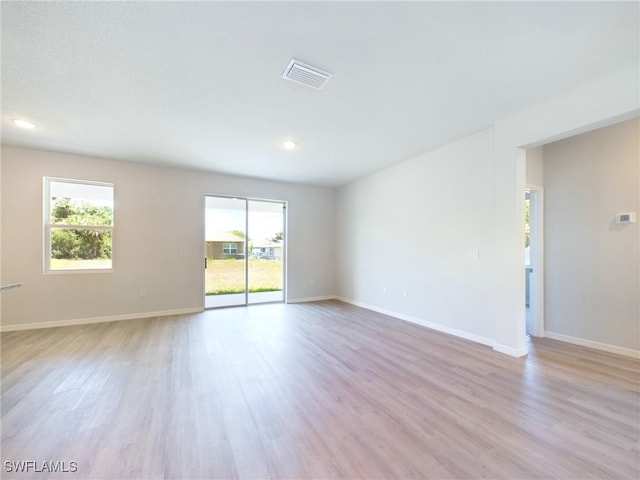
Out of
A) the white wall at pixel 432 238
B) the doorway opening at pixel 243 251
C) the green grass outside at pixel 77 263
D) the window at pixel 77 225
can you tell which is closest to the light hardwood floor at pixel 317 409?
the white wall at pixel 432 238

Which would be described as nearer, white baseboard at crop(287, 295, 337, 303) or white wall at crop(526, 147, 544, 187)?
white wall at crop(526, 147, 544, 187)

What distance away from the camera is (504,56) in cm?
201

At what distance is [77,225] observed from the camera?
425 centimetres

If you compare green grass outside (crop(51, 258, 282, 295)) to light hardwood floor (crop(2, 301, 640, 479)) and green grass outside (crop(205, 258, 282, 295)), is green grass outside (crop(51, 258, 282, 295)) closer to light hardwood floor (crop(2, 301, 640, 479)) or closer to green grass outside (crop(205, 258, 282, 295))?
green grass outside (crop(205, 258, 282, 295))

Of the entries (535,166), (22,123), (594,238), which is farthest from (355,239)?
(22,123)

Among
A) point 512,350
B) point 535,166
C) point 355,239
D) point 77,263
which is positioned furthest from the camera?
point 355,239

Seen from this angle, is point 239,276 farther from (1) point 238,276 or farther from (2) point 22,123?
(2) point 22,123

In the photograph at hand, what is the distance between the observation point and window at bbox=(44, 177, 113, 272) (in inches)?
162

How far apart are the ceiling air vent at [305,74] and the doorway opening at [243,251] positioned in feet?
11.8

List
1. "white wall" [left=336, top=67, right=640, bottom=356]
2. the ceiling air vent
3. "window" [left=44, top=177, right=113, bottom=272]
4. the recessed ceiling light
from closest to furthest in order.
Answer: the ceiling air vent, "white wall" [left=336, top=67, right=640, bottom=356], the recessed ceiling light, "window" [left=44, top=177, right=113, bottom=272]

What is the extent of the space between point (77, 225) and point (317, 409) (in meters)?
4.93

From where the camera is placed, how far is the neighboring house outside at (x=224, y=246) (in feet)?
17.1

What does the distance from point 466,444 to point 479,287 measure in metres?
2.23

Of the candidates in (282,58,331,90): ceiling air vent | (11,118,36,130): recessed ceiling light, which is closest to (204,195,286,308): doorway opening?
(11,118,36,130): recessed ceiling light
